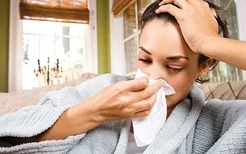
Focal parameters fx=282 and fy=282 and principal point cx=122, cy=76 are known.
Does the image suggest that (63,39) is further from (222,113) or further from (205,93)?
(222,113)

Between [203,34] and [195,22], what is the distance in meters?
0.04

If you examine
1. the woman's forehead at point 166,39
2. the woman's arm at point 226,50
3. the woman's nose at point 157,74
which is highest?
the woman's forehead at point 166,39

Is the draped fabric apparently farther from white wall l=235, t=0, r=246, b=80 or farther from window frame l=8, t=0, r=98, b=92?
white wall l=235, t=0, r=246, b=80

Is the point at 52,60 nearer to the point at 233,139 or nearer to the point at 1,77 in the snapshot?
the point at 1,77

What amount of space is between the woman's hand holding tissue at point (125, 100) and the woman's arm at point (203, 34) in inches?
5.7

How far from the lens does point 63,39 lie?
3.59m

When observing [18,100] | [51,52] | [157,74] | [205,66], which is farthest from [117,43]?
[157,74]

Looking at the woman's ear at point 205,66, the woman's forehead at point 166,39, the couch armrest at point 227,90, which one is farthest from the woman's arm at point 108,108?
the couch armrest at point 227,90

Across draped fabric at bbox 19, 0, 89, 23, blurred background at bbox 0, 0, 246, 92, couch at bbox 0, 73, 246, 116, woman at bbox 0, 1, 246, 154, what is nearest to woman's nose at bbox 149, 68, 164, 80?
woman at bbox 0, 1, 246, 154

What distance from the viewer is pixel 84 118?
671 millimetres

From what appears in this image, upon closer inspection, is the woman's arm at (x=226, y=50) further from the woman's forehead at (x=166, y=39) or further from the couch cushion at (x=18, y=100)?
the couch cushion at (x=18, y=100)

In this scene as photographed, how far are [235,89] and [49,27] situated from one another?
2856 millimetres

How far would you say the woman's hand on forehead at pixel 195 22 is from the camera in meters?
0.69

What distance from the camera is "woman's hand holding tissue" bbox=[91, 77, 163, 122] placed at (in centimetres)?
63
